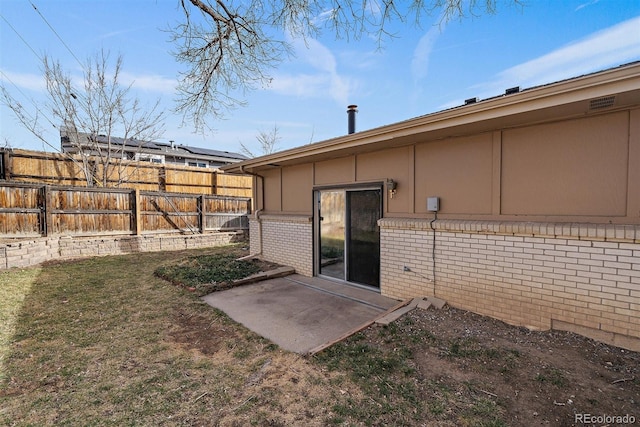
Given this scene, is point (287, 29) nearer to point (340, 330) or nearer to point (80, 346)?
point (340, 330)

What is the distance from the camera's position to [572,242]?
3328 millimetres

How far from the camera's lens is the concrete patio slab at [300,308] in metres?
3.75

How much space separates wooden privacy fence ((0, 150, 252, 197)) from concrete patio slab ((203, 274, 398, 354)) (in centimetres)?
1022

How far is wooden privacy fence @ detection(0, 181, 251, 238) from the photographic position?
8.12 meters

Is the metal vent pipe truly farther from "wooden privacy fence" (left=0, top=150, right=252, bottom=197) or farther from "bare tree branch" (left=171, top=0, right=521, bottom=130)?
"wooden privacy fence" (left=0, top=150, right=252, bottom=197)

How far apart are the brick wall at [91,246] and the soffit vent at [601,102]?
11.2 meters

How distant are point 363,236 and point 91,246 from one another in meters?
8.78

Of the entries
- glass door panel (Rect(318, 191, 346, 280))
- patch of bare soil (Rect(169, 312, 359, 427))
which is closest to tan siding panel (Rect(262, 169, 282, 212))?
glass door panel (Rect(318, 191, 346, 280))

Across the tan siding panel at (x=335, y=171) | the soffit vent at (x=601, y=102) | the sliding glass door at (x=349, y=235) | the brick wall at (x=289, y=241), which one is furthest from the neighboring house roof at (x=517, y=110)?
the brick wall at (x=289, y=241)

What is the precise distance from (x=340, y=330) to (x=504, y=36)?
593 centimetres

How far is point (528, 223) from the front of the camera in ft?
12.0

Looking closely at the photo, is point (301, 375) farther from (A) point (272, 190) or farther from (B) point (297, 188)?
(A) point (272, 190)

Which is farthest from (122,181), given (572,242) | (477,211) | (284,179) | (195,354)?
(572,242)

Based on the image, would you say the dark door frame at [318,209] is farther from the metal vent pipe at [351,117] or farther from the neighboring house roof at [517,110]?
the metal vent pipe at [351,117]
